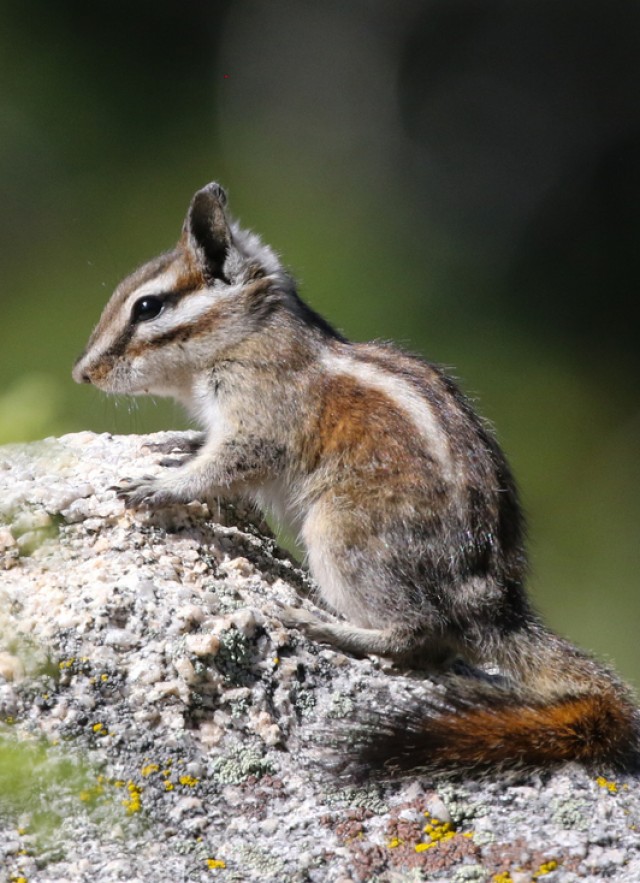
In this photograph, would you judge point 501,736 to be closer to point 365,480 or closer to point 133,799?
point 133,799

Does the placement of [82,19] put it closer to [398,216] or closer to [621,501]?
[398,216]

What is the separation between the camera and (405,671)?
3.12 m

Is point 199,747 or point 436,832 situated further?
point 199,747

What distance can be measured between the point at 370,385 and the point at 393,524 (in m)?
0.49

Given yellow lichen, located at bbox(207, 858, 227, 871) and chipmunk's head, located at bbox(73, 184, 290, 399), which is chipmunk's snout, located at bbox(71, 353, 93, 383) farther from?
yellow lichen, located at bbox(207, 858, 227, 871)

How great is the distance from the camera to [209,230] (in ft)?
12.5

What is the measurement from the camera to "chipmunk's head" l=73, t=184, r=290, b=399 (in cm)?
376

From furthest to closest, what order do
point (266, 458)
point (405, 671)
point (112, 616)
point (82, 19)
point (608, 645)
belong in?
point (82, 19) → point (608, 645) → point (266, 458) → point (405, 671) → point (112, 616)

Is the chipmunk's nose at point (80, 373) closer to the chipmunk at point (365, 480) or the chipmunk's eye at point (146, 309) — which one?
the chipmunk at point (365, 480)

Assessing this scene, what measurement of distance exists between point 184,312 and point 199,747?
166 cm

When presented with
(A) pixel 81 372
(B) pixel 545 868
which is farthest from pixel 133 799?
(A) pixel 81 372

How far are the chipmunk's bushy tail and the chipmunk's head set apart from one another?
1.31 m

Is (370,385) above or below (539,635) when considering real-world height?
above

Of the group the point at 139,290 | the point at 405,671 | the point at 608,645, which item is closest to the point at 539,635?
the point at 405,671
